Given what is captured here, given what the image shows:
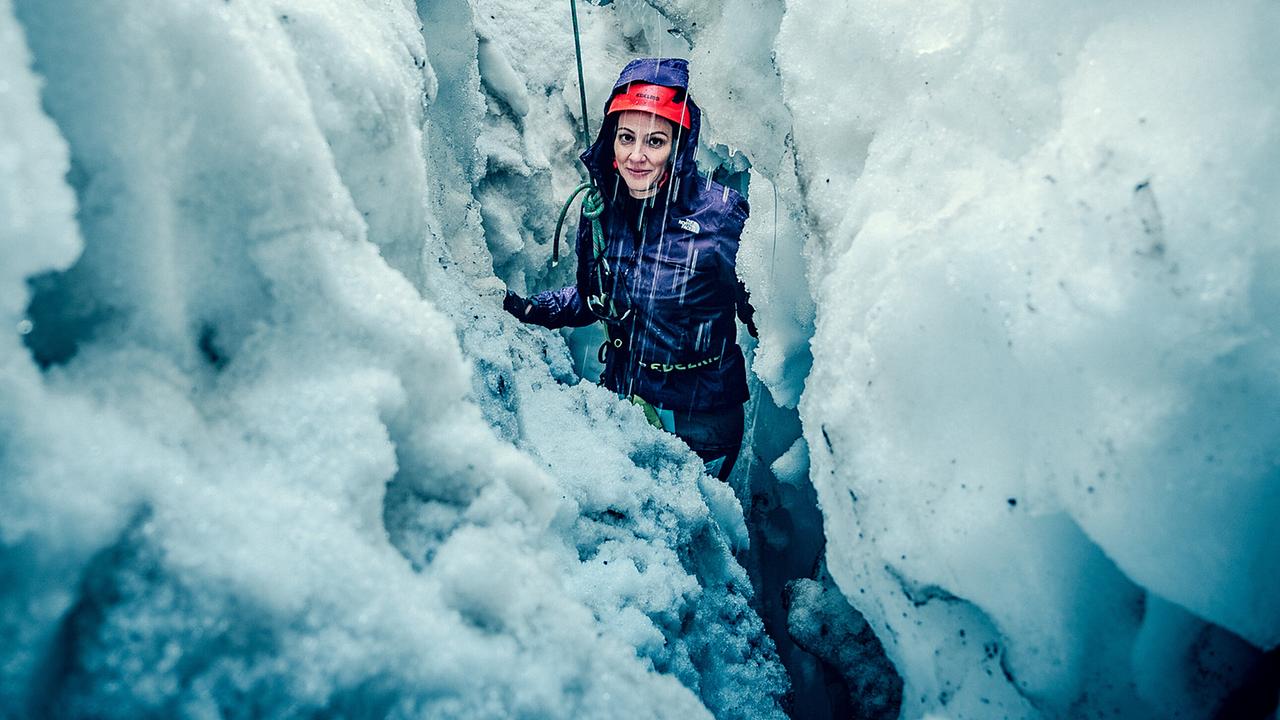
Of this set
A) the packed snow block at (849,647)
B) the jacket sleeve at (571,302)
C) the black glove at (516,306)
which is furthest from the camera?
the jacket sleeve at (571,302)

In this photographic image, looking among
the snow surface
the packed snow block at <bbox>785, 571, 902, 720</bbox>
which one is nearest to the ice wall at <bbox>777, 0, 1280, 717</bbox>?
the snow surface

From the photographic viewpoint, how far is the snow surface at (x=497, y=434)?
0.65 meters

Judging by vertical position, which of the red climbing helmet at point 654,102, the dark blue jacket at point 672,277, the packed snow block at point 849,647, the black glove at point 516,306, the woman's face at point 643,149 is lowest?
the black glove at point 516,306

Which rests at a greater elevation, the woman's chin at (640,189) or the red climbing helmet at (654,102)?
the red climbing helmet at (654,102)

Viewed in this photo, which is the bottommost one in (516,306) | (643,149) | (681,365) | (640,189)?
(516,306)

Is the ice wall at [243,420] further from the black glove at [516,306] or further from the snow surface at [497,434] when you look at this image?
the black glove at [516,306]

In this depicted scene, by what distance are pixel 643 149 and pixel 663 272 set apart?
0.51 meters

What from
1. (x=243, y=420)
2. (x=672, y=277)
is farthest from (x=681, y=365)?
(x=243, y=420)

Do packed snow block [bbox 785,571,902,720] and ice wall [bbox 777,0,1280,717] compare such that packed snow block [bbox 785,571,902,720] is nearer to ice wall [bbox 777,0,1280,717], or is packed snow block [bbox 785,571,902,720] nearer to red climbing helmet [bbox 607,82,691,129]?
ice wall [bbox 777,0,1280,717]

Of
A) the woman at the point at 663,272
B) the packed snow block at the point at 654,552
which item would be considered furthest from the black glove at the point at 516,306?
the packed snow block at the point at 654,552

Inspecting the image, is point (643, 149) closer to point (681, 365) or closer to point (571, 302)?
point (571, 302)

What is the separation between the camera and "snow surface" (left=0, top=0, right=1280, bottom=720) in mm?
654

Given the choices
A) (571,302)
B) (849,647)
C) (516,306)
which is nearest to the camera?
(849,647)

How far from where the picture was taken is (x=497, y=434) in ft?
4.47
